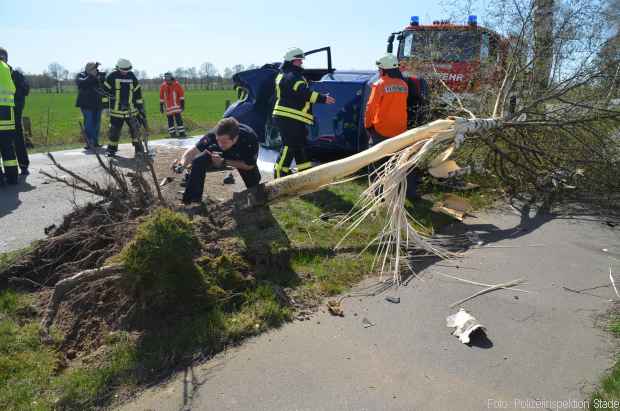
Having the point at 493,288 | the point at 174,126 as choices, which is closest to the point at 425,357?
the point at 493,288

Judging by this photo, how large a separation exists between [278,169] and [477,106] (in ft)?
10.4

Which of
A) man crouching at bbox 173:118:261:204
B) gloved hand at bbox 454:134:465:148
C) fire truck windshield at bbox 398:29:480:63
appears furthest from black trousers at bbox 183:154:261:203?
fire truck windshield at bbox 398:29:480:63

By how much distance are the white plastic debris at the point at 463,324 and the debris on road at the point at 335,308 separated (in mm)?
784

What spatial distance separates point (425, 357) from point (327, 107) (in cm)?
492

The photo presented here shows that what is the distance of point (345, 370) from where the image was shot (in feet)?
8.82

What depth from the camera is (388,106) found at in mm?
5727

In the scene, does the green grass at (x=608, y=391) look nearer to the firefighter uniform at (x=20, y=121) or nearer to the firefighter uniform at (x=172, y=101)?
the firefighter uniform at (x=20, y=121)

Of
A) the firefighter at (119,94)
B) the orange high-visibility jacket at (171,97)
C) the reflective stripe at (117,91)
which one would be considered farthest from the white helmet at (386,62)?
the orange high-visibility jacket at (171,97)

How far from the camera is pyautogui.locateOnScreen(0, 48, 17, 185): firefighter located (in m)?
6.32

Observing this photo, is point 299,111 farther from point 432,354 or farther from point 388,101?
point 432,354

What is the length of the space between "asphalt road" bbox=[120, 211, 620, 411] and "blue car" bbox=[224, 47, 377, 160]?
349 cm

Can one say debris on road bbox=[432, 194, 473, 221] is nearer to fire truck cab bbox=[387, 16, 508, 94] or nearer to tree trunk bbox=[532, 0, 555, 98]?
tree trunk bbox=[532, 0, 555, 98]

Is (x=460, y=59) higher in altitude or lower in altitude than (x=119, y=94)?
higher

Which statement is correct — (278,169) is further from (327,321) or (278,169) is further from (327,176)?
(327,321)
